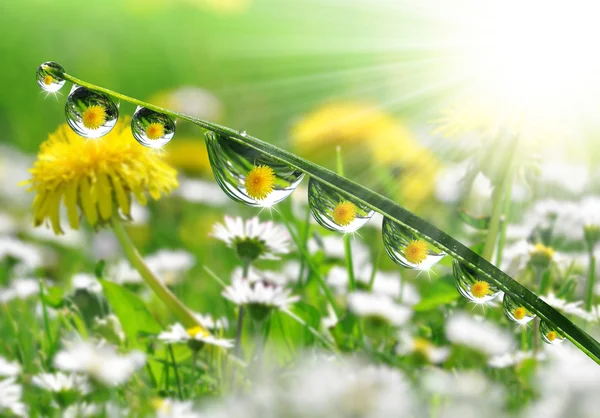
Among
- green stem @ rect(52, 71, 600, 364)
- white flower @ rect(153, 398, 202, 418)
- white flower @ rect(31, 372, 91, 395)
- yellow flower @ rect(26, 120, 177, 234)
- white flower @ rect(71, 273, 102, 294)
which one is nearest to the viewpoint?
green stem @ rect(52, 71, 600, 364)

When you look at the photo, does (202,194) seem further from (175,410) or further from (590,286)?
(175,410)

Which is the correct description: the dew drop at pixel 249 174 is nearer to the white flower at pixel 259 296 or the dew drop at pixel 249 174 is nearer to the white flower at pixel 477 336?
the white flower at pixel 259 296

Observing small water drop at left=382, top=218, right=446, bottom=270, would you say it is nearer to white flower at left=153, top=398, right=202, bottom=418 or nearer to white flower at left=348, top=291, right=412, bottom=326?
white flower at left=153, top=398, right=202, bottom=418

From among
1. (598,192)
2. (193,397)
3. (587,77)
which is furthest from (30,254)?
(587,77)

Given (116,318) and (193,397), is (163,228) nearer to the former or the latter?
(116,318)

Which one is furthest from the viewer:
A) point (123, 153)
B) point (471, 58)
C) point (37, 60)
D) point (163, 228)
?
point (37, 60)

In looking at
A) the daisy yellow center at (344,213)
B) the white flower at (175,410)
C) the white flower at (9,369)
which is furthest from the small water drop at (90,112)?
the white flower at (9,369)

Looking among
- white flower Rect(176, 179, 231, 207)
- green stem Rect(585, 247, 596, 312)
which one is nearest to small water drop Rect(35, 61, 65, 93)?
green stem Rect(585, 247, 596, 312)
